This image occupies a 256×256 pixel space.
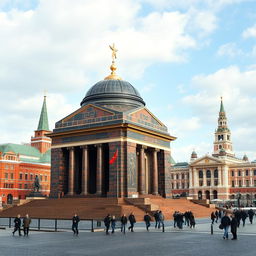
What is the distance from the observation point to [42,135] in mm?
130875

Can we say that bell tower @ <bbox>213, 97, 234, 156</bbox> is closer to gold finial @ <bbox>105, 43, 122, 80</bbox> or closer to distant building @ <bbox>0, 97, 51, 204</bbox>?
distant building @ <bbox>0, 97, 51, 204</bbox>

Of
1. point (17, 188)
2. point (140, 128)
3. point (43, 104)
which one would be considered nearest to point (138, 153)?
point (140, 128)

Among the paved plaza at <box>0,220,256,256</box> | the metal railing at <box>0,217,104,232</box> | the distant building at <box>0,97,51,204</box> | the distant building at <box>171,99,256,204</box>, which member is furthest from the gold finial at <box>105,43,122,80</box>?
the distant building at <box>171,99,256,204</box>

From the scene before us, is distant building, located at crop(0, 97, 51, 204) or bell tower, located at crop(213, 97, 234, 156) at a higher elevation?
bell tower, located at crop(213, 97, 234, 156)

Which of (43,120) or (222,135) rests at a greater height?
(43,120)

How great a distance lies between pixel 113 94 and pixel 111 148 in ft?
38.3

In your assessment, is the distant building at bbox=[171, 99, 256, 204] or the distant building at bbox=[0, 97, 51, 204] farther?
the distant building at bbox=[171, 99, 256, 204]

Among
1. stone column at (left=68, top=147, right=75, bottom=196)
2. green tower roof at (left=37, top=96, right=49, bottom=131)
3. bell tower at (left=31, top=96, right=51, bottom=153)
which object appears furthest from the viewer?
green tower roof at (left=37, top=96, right=49, bottom=131)

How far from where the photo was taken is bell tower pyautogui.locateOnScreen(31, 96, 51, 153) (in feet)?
430

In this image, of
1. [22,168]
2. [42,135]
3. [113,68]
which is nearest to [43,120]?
[42,135]

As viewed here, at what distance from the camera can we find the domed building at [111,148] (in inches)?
1984

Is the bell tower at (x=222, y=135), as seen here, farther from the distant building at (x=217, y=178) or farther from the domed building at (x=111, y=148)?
the domed building at (x=111, y=148)

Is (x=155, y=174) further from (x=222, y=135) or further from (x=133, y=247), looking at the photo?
(x=222, y=135)

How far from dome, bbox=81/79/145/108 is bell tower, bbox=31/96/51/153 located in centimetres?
7246
